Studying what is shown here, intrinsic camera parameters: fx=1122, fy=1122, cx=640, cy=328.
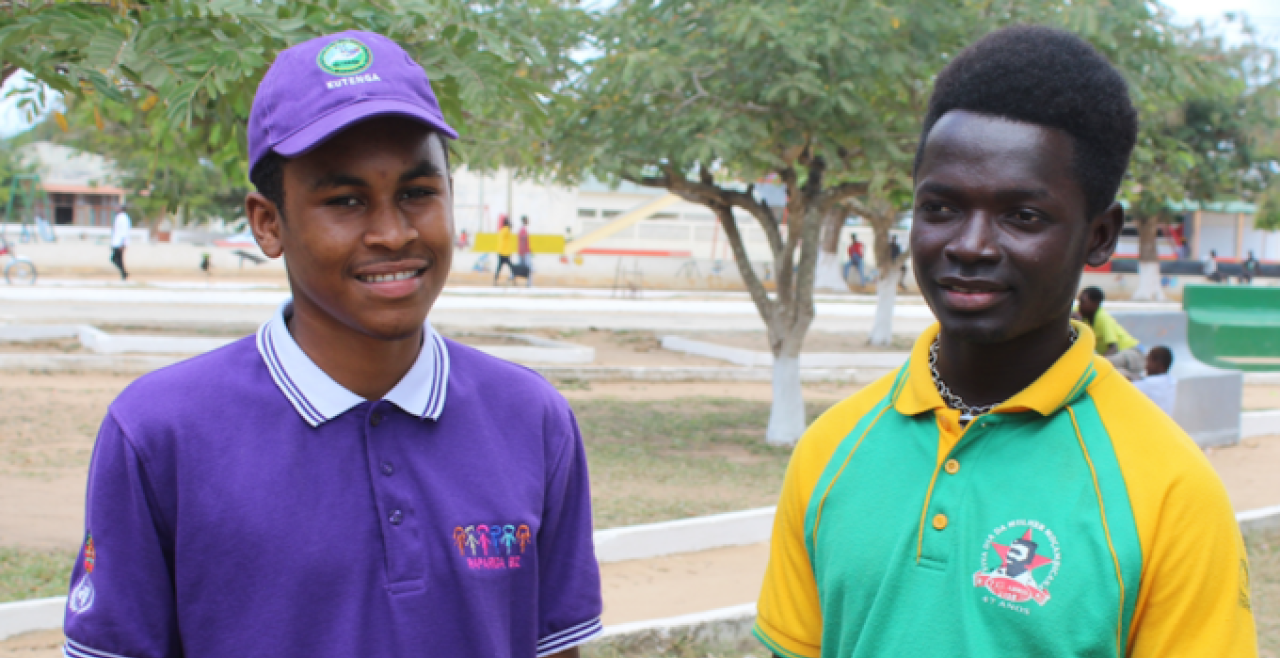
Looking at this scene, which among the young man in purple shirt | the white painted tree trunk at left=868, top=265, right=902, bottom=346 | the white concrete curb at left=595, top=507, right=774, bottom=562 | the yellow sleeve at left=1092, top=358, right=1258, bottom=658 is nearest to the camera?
the yellow sleeve at left=1092, top=358, right=1258, bottom=658

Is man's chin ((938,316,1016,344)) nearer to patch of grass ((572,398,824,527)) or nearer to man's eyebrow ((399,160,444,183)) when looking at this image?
man's eyebrow ((399,160,444,183))

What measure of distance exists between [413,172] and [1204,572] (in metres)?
1.34

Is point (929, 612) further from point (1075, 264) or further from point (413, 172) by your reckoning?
point (413, 172)

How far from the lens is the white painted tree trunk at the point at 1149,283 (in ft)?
121

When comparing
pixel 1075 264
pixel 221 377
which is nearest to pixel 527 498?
pixel 221 377

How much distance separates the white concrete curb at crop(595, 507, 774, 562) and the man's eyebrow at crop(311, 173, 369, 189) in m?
4.86

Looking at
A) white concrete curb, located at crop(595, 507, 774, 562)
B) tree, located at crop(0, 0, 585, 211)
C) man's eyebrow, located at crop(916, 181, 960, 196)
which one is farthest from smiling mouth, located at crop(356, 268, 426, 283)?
white concrete curb, located at crop(595, 507, 774, 562)

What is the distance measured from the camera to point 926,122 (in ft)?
6.37

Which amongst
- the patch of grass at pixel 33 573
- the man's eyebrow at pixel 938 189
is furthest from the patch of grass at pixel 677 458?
the man's eyebrow at pixel 938 189

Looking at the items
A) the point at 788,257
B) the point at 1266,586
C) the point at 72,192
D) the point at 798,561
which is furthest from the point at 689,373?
the point at 72,192

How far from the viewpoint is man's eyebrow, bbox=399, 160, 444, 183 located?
184 centimetres

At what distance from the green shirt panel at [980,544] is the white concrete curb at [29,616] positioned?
435 centimetres

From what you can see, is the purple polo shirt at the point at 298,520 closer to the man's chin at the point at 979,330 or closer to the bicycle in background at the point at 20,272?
the man's chin at the point at 979,330

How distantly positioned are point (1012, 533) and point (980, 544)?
0.17ft
